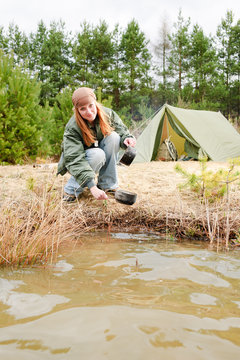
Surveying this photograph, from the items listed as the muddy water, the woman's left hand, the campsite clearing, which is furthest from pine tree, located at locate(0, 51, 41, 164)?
the muddy water

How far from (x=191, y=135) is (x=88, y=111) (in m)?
4.99

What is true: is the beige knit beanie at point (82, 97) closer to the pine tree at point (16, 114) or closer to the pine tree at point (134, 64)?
the pine tree at point (16, 114)

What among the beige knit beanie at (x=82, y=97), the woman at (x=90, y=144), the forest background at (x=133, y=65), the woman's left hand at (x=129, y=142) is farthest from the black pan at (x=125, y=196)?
the forest background at (x=133, y=65)

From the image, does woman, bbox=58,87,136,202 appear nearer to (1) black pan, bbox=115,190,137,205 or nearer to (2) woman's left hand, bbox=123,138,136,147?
(2) woman's left hand, bbox=123,138,136,147

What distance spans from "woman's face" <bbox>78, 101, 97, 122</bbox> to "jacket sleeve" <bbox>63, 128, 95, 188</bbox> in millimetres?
187

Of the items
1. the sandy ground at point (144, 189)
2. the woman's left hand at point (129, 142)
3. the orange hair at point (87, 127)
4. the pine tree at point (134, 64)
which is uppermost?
the pine tree at point (134, 64)

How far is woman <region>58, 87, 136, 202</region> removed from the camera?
8.43 feet

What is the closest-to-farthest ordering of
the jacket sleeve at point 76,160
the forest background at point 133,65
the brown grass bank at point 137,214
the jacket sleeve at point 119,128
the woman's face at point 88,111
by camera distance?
the brown grass bank at point 137,214 < the jacket sleeve at point 76,160 < the woman's face at point 88,111 < the jacket sleeve at point 119,128 < the forest background at point 133,65

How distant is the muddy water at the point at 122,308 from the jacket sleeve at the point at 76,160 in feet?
2.48

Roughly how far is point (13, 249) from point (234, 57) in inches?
883

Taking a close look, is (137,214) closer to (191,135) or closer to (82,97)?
(82,97)

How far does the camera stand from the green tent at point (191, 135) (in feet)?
23.7

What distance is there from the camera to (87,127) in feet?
9.21

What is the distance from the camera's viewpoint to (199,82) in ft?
62.5
